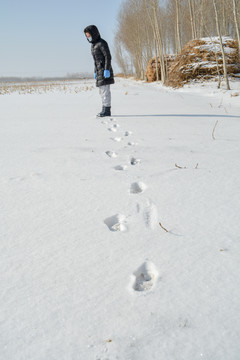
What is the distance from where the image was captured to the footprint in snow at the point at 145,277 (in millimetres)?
899

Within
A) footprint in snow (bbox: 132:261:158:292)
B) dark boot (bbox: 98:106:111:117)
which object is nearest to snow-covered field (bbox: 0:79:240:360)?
footprint in snow (bbox: 132:261:158:292)

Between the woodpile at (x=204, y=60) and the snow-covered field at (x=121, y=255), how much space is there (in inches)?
312

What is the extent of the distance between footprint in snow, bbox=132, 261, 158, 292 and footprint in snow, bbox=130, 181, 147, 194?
2.23 feet

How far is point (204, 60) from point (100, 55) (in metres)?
6.48

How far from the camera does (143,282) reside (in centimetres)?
92

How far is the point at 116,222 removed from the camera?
51.8 inches

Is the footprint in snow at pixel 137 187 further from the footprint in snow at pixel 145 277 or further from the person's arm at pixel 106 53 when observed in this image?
the person's arm at pixel 106 53

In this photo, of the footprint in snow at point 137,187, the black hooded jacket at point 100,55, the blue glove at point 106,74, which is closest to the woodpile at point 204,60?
the black hooded jacket at point 100,55

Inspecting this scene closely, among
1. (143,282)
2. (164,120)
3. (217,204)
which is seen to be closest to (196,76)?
(164,120)

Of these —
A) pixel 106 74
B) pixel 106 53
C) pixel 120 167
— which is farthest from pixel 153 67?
pixel 120 167

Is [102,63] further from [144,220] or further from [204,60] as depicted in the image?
[204,60]

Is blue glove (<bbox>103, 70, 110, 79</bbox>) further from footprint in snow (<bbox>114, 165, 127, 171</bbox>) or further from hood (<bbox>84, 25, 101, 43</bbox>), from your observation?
footprint in snow (<bbox>114, 165, 127, 171</bbox>)

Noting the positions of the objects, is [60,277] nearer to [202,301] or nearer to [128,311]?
[128,311]

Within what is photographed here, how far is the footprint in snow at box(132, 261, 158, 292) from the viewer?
0.90 m
